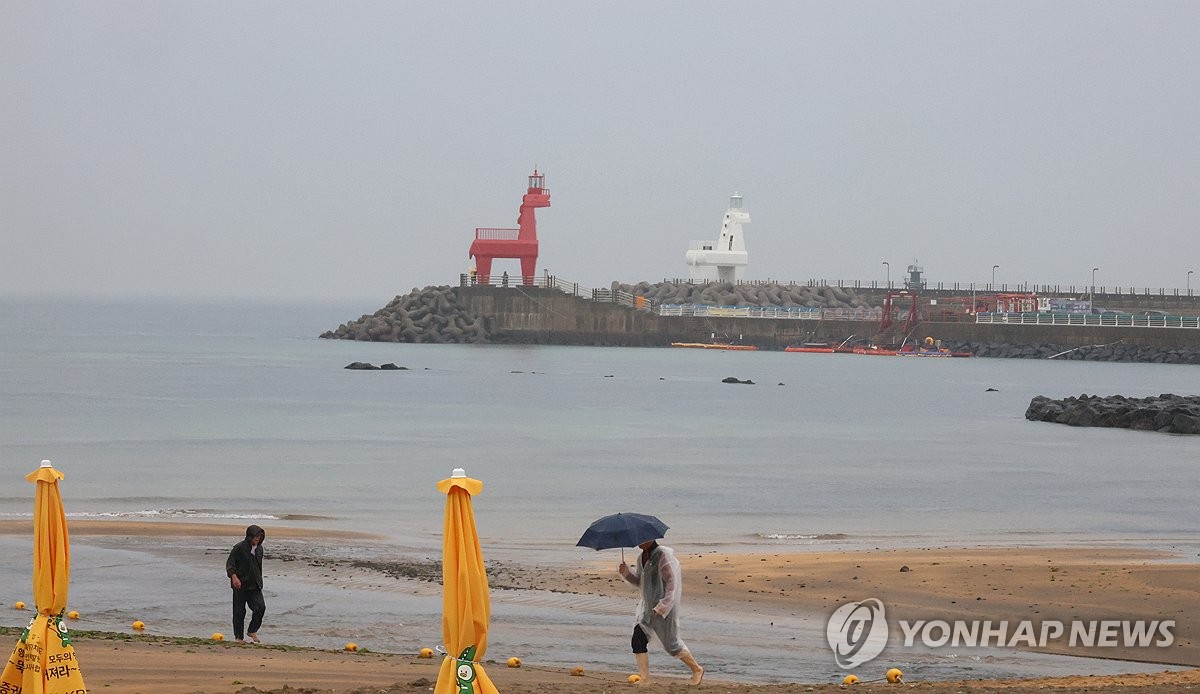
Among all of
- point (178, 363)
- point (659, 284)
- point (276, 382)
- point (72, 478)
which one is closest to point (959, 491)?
point (72, 478)

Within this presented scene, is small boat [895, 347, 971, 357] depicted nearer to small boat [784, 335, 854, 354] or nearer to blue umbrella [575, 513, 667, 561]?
small boat [784, 335, 854, 354]

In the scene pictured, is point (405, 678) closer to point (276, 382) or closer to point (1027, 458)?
point (1027, 458)

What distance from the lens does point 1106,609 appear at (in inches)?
489

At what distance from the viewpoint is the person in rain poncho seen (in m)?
9.03

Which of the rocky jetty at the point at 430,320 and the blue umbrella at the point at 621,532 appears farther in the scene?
the rocky jetty at the point at 430,320

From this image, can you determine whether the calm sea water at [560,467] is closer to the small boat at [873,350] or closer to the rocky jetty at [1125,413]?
the rocky jetty at [1125,413]

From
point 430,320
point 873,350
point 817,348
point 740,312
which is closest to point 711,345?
point 740,312

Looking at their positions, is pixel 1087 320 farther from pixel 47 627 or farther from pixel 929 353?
pixel 47 627

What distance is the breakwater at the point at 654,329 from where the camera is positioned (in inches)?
3093

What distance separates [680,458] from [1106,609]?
63.3ft

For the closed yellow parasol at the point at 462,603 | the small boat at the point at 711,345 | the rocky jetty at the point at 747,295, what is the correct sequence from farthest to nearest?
the rocky jetty at the point at 747,295
the small boat at the point at 711,345
the closed yellow parasol at the point at 462,603

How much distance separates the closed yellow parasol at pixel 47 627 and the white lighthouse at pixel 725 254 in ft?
298

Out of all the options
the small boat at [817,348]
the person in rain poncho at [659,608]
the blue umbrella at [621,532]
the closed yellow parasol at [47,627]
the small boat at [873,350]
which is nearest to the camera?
the closed yellow parasol at [47,627]

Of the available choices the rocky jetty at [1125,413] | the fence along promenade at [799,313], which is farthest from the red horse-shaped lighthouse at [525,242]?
the rocky jetty at [1125,413]
